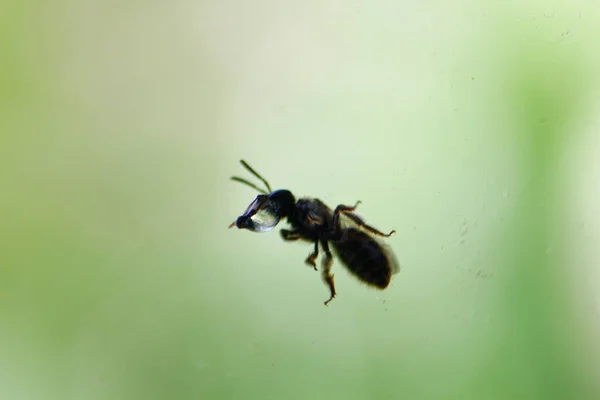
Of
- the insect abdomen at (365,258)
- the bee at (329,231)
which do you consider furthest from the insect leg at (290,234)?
the insect abdomen at (365,258)

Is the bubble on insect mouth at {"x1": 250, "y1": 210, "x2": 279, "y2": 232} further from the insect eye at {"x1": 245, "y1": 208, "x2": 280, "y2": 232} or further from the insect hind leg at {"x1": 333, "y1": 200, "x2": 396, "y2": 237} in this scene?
the insect hind leg at {"x1": 333, "y1": 200, "x2": 396, "y2": 237}

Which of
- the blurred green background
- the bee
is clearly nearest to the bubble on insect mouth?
the bee

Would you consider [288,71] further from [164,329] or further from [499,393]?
[499,393]

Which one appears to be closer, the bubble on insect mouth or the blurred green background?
the bubble on insect mouth

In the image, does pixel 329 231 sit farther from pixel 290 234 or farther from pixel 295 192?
pixel 295 192

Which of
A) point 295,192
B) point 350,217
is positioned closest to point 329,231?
point 350,217

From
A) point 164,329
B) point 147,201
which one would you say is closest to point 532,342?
point 164,329
